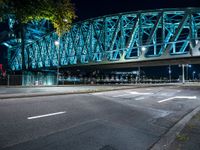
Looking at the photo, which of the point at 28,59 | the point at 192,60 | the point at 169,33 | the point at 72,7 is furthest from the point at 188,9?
the point at 28,59

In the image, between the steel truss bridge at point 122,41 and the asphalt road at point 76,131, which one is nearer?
the asphalt road at point 76,131

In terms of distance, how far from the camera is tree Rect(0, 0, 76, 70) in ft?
33.1

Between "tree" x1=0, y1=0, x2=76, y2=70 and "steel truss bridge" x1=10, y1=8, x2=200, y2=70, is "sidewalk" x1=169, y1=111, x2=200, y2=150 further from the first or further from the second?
"steel truss bridge" x1=10, y1=8, x2=200, y2=70

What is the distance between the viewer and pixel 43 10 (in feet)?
35.2

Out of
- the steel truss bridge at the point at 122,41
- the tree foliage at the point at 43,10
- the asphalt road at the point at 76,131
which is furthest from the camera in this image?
the steel truss bridge at the point at 122,41

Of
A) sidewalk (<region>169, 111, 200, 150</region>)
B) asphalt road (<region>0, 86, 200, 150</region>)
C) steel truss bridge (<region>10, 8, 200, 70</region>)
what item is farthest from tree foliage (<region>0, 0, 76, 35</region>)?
steel truss bridge (<region>10, 8, 200, 70</region>)

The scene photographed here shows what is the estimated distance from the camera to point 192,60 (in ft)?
164

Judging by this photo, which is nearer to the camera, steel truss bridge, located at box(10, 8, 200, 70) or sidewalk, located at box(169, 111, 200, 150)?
sidewalk, located at box(169, 111, 200, 150)

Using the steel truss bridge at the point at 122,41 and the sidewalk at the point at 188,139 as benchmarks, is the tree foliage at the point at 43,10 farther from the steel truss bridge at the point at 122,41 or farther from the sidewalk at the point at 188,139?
the steel truss bridge at the point at 122,41

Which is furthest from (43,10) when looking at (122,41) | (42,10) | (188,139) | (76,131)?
(122,41)

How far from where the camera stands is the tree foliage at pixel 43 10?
33.1 ft

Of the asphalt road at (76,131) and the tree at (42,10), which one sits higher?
the tree at (42,10)

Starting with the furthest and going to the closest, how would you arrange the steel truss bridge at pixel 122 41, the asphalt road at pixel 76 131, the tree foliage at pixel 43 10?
the steel truss bridge at pixel 122 41, the tree foliage at pixel 43 10, the asphalt road at pixel 76 131

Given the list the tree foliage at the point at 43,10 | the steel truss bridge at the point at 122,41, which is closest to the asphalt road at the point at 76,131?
the tree foliage at the point at 43,10
